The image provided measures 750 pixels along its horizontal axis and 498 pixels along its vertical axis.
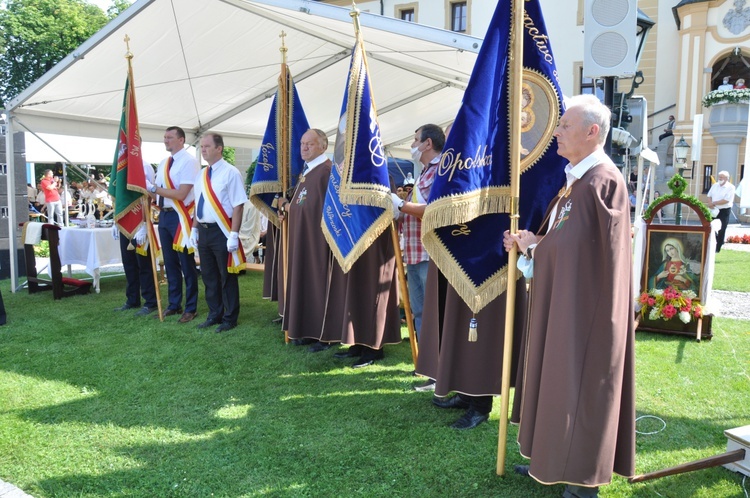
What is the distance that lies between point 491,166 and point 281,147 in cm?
324

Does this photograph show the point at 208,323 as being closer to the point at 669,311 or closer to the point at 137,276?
the point at 137,276

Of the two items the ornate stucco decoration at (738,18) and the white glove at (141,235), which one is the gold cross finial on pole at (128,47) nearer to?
the white glove at (141,235)

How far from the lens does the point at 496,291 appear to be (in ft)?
10.7

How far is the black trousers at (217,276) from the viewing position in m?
5.88

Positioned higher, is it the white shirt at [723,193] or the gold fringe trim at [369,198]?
the white shirt at [723,193]

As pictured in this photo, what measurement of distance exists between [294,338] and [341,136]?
190 centimetres

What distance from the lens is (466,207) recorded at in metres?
3.02

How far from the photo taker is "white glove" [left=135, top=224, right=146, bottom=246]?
677cm

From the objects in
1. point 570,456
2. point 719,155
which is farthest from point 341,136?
point 719,155

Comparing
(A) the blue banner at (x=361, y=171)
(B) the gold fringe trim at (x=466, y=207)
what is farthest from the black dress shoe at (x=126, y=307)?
(B) the gold fringe trim at (x=466, y=207)

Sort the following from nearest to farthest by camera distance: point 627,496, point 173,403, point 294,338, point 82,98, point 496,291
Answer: point 627,496 < point 496,291 < point 173,403 < point 294,338 < point 82,98

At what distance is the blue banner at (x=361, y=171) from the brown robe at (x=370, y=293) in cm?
35

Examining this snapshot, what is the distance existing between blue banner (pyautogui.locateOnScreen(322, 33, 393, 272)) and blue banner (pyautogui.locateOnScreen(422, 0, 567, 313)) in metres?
1.12

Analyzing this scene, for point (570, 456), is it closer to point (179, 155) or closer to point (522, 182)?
point (522, 182)
